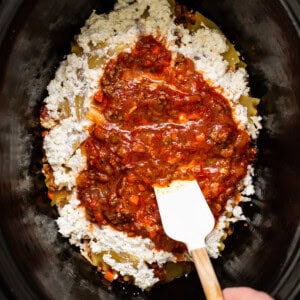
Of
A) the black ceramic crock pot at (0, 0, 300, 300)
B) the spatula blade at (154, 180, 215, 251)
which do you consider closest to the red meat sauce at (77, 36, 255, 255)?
the spatula blade at (154, 180, 215, 251)

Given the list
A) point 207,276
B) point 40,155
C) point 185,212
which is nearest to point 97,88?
point 40,155

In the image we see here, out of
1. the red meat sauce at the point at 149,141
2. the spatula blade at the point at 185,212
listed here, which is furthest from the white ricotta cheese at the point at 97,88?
the spatula blade at the point at 185,212

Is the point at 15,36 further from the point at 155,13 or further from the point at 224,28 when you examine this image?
the point at 224,28

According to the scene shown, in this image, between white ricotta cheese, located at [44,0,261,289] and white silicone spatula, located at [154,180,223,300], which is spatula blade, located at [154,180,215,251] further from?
white ricotta cheese, located at [44,0,261,289]

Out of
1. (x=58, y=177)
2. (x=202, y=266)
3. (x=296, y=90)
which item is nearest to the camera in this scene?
(x=202, y=266)

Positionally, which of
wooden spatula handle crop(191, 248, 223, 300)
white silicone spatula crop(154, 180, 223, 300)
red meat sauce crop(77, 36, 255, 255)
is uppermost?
red meat sauce crop(77, 36, 255, 255)

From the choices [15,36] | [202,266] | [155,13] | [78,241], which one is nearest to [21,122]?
[15,36]

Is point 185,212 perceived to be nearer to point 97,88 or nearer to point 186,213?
point 186,213
